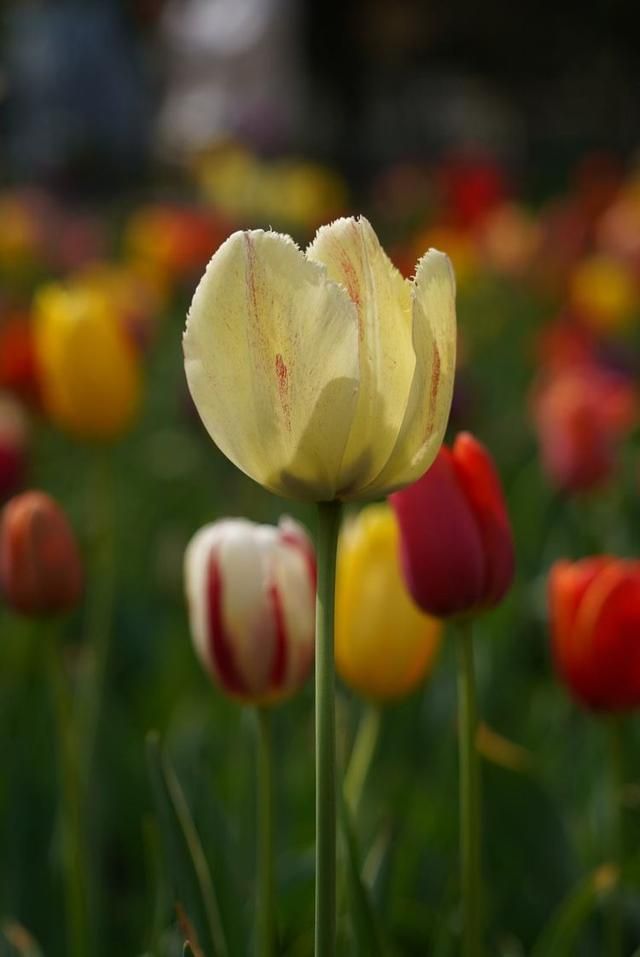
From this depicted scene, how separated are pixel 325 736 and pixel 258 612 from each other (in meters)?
0.25

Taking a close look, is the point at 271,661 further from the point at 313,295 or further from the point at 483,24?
the point at 483,24

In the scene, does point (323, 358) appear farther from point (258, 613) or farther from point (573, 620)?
point (573, 620)

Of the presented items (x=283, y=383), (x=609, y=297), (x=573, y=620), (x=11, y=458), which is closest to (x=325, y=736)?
(x=283, y=383)

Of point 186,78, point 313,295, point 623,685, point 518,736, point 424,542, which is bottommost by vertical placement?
point 518,736

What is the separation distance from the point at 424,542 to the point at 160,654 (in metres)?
1.22

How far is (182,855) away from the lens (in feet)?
2.56

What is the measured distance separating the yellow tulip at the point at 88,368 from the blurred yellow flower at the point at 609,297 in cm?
183

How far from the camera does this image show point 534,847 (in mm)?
1077

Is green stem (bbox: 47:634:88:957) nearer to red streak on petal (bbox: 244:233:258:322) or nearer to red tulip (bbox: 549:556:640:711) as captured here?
red tulip (bbox: 549:556:640:711)

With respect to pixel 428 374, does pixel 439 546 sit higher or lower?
lower

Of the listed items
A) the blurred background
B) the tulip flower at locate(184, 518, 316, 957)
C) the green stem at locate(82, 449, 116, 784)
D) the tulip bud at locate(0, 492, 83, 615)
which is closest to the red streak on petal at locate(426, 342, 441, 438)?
the tulip flower at locate(184, 518, 316, 957)

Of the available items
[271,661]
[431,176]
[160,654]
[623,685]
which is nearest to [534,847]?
[623,685]

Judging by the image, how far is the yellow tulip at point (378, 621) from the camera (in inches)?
37.4

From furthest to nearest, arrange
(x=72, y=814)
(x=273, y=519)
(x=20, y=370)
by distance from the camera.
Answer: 1. (x=273, y=519)
2. (x=20, y=370)
3. (x=72, y=814)
